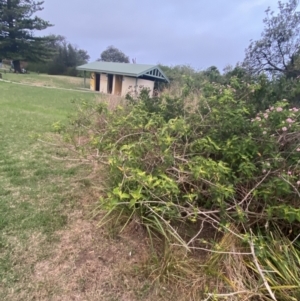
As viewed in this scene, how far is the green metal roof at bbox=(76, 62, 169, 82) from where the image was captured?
2061 centimetres

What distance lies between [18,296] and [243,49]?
11.7 metres

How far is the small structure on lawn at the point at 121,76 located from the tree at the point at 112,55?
28.9 metres

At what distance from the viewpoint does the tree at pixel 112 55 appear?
51.8 meters

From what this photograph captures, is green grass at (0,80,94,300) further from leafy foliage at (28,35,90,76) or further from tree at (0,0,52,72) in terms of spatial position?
leafy foliage at (28,35,90,76)

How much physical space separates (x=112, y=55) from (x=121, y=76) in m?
32.6

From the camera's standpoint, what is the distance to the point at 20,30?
27.4m

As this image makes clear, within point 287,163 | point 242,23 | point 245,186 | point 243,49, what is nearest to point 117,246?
point 245,186

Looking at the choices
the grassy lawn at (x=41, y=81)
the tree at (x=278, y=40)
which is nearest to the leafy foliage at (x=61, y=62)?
the grassy lawn at (x=41, y=81)

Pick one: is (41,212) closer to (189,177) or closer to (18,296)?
(18,296)

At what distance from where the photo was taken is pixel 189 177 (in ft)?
6.96

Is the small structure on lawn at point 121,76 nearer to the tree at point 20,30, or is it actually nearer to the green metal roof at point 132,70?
the green metal roof at point 132,70

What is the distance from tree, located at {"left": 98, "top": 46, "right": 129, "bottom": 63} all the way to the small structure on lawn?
28940 millimetres

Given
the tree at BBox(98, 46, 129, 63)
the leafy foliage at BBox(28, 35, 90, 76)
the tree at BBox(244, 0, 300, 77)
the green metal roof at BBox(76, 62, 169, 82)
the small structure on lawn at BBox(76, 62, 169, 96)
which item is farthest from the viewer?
the tree at BBox(98, 46, 129, 63)

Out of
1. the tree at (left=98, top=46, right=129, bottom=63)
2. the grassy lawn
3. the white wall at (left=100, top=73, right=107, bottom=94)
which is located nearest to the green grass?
the grassy lawn
